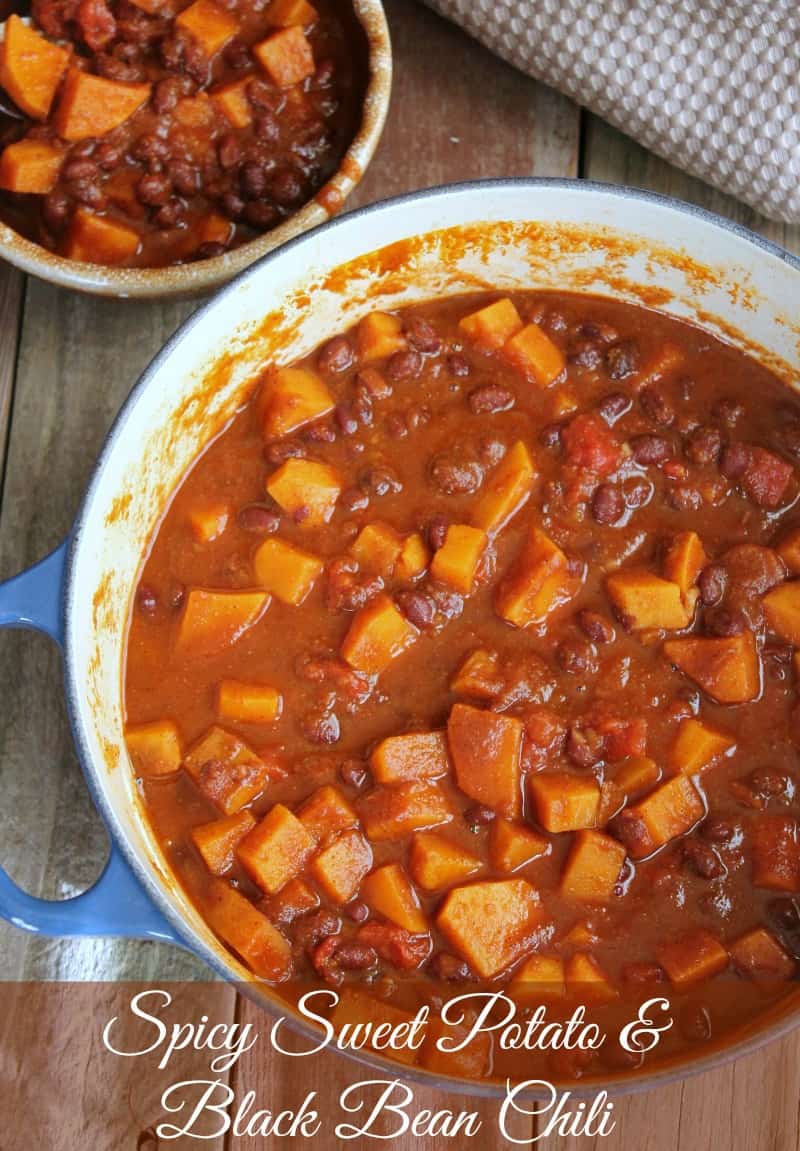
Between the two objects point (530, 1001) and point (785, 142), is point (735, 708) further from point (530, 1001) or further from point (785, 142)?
point (785, 142)

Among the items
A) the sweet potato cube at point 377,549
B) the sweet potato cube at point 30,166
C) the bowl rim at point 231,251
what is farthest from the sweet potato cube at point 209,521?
the sweet potato cube at point 30,166

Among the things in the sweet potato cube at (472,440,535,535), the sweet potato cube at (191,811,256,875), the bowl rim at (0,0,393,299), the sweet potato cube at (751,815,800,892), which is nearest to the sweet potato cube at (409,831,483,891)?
the sweet potato cube at (191,811,256,875)

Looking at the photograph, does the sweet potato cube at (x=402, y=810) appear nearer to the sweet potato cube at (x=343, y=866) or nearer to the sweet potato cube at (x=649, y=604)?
the sweet potato cube at (x=343, y=866)

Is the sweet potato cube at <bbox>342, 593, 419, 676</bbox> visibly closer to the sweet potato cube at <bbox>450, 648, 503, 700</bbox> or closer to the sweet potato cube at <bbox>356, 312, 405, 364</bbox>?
the sweet potato cube at <bbox>450, 648, 503, 700</bbox>

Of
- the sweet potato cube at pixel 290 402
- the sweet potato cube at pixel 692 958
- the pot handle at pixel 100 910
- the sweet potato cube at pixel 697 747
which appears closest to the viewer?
the pot handle at pixel 100 910

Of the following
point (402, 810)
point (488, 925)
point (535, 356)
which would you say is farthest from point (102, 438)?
point (488, 925)

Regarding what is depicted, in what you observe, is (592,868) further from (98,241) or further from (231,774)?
(98,241)
